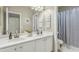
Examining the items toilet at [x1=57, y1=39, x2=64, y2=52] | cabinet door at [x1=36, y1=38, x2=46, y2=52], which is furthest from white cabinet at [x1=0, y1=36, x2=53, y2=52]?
toilet at [x1=57, y1=39, x2=64, y2=52]

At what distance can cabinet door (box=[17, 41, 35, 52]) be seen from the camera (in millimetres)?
1384

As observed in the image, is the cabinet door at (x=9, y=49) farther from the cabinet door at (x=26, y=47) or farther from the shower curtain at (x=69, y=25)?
the shower curtain at (x=69, y=25)

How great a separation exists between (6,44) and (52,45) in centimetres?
64

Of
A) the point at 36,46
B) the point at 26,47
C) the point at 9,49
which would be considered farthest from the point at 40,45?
the point at 9,49

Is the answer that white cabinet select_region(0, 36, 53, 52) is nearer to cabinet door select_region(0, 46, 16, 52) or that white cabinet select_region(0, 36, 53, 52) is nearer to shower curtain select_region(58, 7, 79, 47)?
cabinet door select_region(0, 46, 16, 52)

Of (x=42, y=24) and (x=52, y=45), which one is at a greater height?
(x=42, y=24)

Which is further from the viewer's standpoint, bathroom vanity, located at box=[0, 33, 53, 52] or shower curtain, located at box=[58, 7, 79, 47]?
shower curtain, located at box=[58, 7, 79, 47]

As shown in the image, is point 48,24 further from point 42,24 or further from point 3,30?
point 3,30

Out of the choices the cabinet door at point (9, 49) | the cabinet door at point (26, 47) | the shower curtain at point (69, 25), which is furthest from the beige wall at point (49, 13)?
the cabinet door at point (9, 49)

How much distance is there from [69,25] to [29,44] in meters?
0.62

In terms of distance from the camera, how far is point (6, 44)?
1282mm

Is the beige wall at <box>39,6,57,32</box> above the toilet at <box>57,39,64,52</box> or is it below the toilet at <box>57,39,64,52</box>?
above
